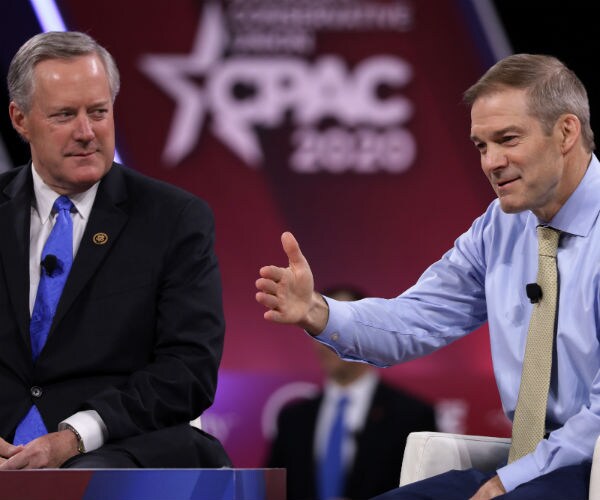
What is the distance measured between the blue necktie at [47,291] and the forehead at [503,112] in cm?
103

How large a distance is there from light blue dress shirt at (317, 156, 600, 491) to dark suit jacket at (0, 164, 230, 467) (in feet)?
1.09

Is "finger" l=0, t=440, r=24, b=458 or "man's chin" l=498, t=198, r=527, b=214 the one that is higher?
"man's chin" l=498, t=198, r=527, b=214

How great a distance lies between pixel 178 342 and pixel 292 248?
387 mm

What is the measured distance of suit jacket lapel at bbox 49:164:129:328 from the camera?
2.58 meters

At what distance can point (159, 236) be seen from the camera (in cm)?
269

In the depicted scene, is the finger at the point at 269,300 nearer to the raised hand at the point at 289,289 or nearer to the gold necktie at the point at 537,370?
the raised hand at the point at 289,289

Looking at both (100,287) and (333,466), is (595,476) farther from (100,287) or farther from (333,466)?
(333,466)

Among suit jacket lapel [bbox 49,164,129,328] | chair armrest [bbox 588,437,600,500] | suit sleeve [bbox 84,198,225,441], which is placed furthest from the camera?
suit jacket lapel [bbox 49,164,129,328]

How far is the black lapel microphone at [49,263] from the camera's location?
8.57 ft

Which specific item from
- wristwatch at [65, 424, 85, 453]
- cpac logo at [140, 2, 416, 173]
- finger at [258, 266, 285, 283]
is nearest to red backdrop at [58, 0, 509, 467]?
cpac logo at [140, 2, 416, 173]

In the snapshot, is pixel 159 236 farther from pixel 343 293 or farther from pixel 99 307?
pixel 343 293

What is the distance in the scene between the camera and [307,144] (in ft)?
16.7

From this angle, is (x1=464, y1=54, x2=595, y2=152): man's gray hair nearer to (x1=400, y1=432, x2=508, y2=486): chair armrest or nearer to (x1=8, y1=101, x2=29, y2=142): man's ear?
(x1=400, y1=432, x2=508, y2=486): chair armrest

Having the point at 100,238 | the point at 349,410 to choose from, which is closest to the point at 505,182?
the point at 100,238
